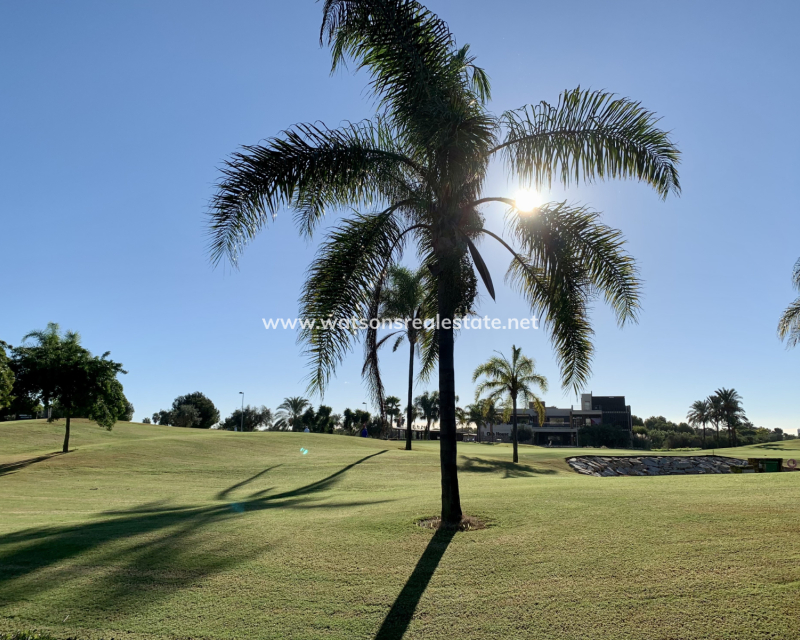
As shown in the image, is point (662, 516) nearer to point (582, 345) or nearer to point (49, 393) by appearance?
point (582, 345)

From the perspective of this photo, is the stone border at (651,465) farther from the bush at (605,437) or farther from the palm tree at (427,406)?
the palm tree at (427,406)

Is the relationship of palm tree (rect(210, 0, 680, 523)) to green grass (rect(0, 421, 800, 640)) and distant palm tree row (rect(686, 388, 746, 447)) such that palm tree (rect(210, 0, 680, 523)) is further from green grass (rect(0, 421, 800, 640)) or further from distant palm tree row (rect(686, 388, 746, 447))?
distant palm tree row (rect(686, 388, 746, 447))

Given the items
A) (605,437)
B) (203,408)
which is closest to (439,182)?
(605,437)

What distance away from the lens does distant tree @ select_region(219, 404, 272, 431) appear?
88.5m

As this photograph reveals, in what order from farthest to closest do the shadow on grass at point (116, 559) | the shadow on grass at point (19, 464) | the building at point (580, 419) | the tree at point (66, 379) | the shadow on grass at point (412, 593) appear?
the building at point (580, 419)
the tree at point (66, 379)
the shadow on grass at point (19, 464)
the shadow on grass at point (116, 559)
the shadow on grass at point (412, 593)

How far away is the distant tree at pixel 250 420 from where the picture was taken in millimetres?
88500

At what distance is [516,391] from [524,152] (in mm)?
25742

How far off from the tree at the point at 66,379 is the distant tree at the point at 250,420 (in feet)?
215

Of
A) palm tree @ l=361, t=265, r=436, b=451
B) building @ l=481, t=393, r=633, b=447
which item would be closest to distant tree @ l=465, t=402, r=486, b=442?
building @ l=481, t=393, r=633, b=447

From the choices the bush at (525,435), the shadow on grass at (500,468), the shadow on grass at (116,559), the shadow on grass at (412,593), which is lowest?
the bush at (525,435)

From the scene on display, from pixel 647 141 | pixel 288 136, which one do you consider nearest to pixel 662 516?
pixel 647 141

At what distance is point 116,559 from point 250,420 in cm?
8791

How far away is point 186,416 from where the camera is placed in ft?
248

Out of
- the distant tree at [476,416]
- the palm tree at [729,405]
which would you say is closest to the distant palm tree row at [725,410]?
the palm tree at [729,405]
